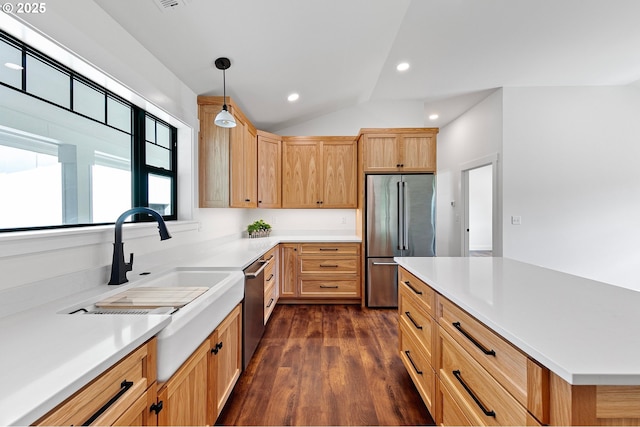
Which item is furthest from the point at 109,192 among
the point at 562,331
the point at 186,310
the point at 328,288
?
the point at 328,288

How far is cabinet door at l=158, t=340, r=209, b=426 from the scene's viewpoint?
37.0 inches

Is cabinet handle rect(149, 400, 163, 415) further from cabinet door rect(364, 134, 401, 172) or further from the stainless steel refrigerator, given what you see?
cabinet door rect(364, 134, 401, 172)

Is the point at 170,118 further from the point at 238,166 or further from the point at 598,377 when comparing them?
the point at 598,377

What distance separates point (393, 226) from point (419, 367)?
1976 millimetres

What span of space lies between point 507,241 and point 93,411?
4424 mm

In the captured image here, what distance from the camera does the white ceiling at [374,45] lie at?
177cm

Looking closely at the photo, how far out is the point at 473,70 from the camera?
3.26 meters

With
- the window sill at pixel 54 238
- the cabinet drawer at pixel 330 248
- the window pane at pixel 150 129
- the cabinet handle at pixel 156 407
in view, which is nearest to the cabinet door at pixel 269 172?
the cabinet drawer at pixel 330 248

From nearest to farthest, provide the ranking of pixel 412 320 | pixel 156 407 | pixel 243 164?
pixel 156 407 < pixel 412 320 < pixel 243 164

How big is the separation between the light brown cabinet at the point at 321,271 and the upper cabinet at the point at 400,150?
3.77 feet

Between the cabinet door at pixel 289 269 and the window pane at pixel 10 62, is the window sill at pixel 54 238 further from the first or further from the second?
the cabinet door at pixel 289 269

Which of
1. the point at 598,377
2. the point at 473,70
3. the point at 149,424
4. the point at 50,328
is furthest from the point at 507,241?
the point at 50,328

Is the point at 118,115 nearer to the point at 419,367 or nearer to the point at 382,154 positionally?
the point at 419,367

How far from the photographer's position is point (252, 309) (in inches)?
80.0
